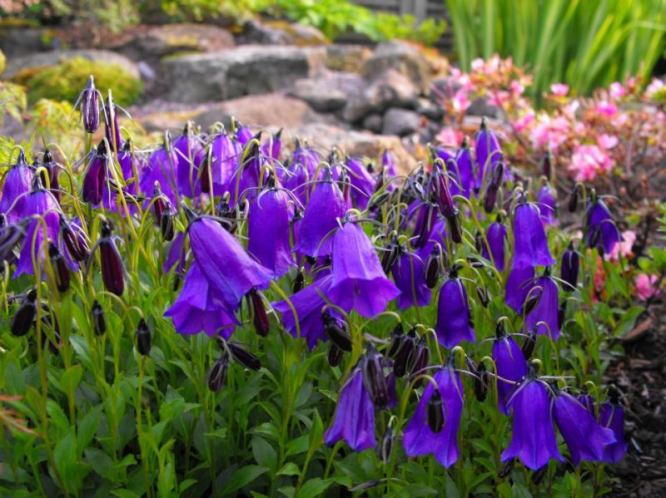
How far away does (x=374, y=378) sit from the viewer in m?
1.40

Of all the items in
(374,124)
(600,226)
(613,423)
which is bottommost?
(374,124)

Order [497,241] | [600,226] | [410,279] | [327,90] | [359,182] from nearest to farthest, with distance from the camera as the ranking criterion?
1. [410,279]
2. [497,241]
3. [359,182]
4. [600,226]
5. [327,90]

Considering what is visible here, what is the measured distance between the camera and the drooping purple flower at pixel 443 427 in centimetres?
162

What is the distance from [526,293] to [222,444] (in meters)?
0.87

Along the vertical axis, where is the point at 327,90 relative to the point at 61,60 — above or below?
below

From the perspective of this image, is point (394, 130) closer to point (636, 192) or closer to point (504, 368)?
point (636, 192)

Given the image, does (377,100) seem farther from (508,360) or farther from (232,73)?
(508,360)

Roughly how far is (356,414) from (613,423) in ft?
3.01

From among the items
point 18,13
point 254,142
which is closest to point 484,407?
point 254,142

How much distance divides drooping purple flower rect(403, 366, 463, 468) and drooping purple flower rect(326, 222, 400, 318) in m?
0.19

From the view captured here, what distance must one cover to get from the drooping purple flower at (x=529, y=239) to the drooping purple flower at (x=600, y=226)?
0.56 m

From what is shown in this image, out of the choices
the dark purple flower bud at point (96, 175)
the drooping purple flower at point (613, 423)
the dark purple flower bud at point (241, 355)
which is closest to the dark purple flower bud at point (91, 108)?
the dark purple flower bud at point (96, 175)

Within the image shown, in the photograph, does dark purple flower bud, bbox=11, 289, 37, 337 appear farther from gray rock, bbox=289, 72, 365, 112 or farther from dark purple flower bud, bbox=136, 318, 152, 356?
gray rock, bbox=289, 72, 365, 112

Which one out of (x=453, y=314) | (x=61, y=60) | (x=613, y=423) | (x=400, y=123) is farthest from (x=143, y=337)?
(x=61, y=60)
